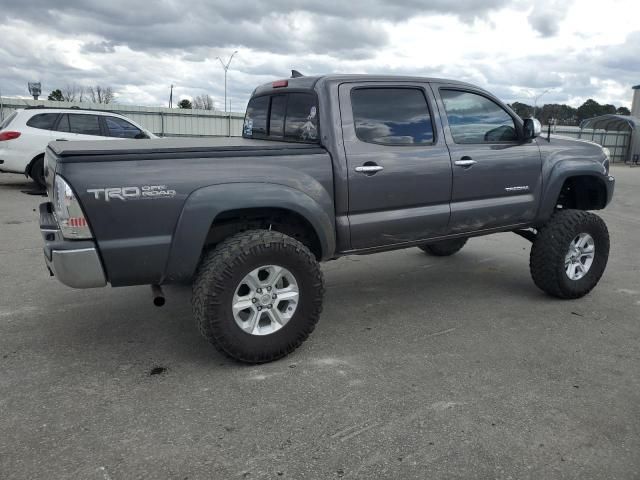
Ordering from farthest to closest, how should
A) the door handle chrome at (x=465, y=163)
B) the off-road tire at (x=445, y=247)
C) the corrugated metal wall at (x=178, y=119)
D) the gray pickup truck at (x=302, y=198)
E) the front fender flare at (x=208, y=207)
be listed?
the corrugated metal wall at (x=178, y=119) → the off-road tire at (x=445, y=247) → the door handle chrome at (x=465, y=163) → the front fender flare at (x=208, y=207) → the gray pickup truck at (x=302, y=198)

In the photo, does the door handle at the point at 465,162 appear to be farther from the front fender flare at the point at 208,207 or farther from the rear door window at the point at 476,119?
the front fender flare at the point at 208,207

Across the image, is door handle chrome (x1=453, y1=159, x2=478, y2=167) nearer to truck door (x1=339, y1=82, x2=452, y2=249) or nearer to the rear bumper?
truck door (x1=339, y1=82, x2=452, y2=249)

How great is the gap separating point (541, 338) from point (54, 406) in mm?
3263

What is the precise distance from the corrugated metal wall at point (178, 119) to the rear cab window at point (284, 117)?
15.4 m

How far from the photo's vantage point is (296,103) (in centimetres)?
416

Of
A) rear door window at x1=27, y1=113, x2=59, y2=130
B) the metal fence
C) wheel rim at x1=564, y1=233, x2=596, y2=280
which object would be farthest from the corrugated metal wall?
the metal fence

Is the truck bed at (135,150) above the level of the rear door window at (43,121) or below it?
below

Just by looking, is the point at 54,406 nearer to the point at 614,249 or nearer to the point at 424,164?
the point at 424,164

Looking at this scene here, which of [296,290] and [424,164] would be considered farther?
[424,164]

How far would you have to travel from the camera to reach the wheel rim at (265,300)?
3365mm

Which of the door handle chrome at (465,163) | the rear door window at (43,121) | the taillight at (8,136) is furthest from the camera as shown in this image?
the rear door window at (43,121)

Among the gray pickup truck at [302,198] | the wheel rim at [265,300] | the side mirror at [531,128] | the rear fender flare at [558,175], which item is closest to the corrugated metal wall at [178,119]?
the gray pickup truck at [302,198]

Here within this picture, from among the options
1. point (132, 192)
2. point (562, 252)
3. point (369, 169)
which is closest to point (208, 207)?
point (132, 192)

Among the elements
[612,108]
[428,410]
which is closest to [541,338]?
[428,410]
